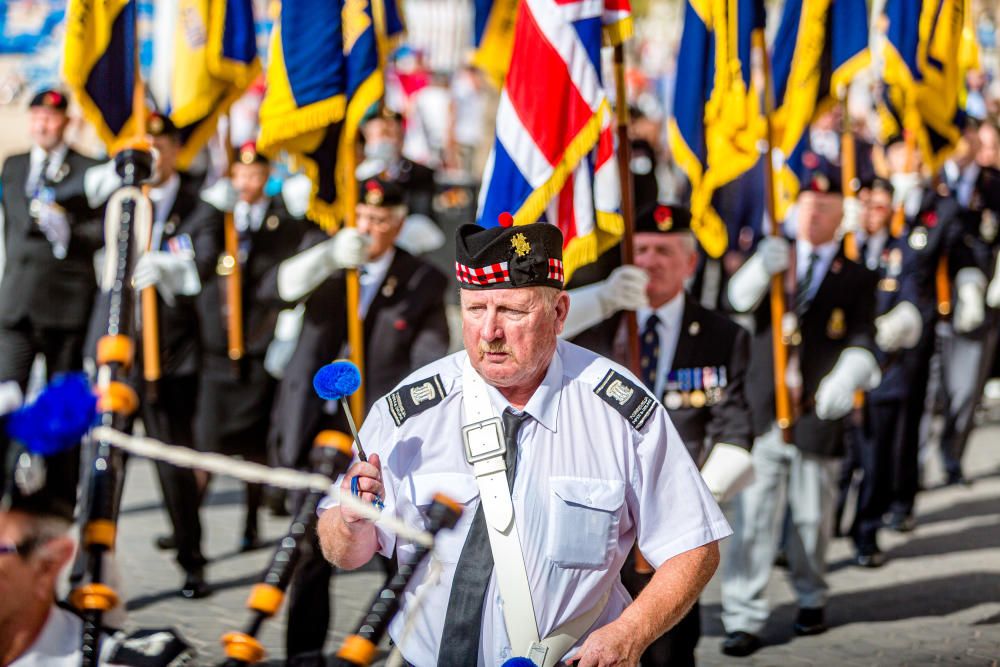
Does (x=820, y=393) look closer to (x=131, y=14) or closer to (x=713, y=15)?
(x=713, y=15)

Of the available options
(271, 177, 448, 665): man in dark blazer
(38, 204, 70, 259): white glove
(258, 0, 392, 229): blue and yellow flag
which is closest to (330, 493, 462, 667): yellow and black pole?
(271, 177, 448, 665): man in dark blazer

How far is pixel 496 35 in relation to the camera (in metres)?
8.44

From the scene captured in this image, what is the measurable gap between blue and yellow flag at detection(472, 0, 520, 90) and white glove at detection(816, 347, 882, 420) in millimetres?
2451

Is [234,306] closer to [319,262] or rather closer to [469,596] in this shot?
[319,262]

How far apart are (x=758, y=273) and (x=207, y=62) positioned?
354cm

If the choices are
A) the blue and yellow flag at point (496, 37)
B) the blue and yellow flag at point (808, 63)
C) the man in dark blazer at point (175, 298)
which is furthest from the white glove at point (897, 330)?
the man in dark blazer at point (175, 298)

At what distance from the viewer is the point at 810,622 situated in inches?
284

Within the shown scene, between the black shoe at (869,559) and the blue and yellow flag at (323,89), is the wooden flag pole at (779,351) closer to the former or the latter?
the black shoe at (869,559)

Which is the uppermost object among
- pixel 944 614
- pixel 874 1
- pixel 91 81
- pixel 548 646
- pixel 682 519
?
pixel 874 1

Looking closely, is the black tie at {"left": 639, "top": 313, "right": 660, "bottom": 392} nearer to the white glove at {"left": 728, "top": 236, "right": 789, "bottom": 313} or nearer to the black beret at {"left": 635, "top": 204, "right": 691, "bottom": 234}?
the black beret at {"left": 635, "top": 204, "right": 691, "bottom": 234}

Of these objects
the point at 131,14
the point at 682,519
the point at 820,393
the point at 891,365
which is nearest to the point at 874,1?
the point at 891,365

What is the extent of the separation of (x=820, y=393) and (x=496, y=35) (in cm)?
275

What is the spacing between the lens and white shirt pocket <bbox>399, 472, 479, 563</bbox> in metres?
3.76

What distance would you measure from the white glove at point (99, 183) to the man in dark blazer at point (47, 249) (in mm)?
51
